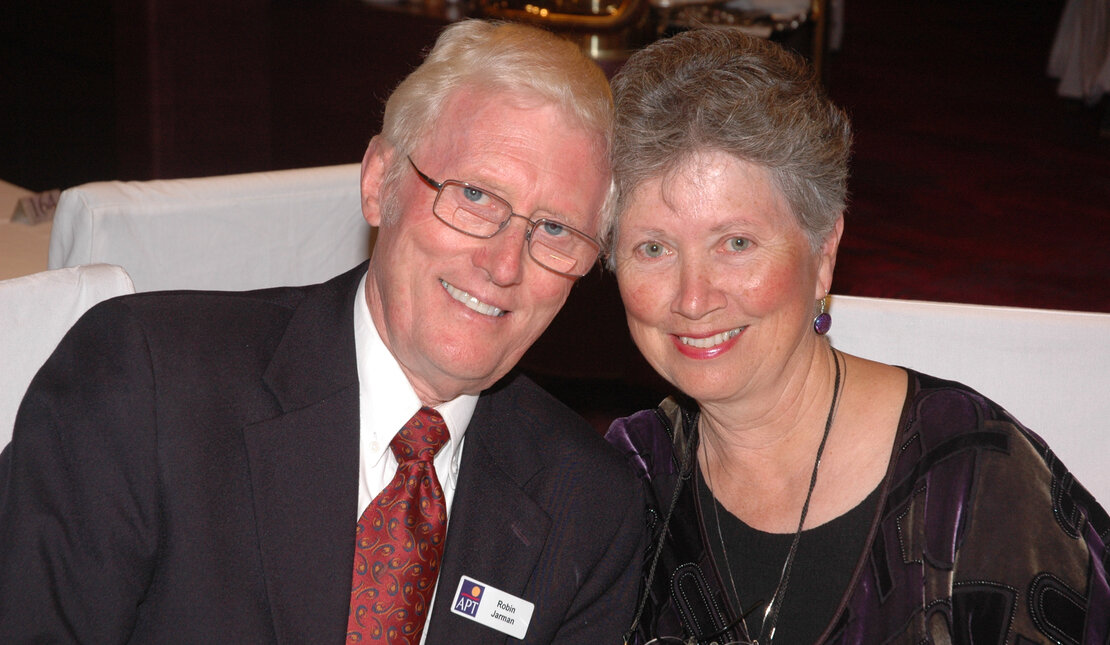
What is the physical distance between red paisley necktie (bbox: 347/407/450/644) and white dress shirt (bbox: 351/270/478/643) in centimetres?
2

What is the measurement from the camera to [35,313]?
6.48 ft

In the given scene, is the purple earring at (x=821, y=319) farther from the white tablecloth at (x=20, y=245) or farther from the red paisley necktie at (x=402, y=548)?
the white tablecloth at (x=20, y=245)

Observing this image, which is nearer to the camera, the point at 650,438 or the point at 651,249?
the point at 651,249

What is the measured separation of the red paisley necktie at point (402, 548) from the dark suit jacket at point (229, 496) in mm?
45

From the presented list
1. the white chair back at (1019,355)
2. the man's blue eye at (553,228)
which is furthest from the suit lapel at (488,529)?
the white chair back at (1019,355)

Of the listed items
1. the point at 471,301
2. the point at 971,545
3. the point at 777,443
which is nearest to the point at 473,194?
the point at 471,301

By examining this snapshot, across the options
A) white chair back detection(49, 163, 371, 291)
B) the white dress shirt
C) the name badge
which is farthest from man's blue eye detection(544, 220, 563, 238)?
white chair back detection(49, 163, 371, 291)

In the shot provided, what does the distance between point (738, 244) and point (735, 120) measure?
0.21 m

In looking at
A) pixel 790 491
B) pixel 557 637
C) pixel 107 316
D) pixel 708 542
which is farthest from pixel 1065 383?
pixel 107 316

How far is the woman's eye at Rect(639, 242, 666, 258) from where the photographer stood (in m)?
1.94

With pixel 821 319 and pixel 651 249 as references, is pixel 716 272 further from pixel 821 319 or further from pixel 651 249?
pixel 821 319

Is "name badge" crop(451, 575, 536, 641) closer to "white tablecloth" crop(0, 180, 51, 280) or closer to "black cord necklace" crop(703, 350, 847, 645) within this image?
"black cord necklace" crop(703, 350, 847, 645)

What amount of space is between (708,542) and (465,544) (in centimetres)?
52

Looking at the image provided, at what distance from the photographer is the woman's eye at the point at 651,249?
1938 millimetres
